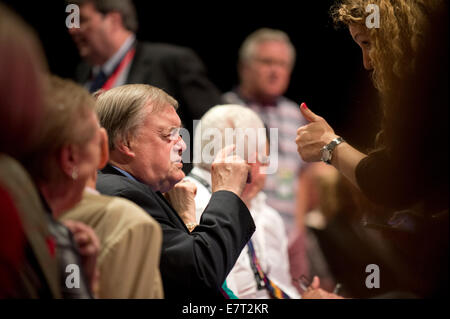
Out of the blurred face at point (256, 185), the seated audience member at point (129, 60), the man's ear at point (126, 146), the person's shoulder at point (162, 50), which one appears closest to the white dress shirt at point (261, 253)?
the blurred face at point (256, 185)

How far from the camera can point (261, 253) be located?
10.7ft

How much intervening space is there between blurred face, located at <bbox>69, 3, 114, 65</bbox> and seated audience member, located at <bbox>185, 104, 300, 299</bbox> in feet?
5.12

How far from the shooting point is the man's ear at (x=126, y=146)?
221 cm

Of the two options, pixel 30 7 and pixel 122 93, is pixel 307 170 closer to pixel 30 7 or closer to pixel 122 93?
pixel 30 7

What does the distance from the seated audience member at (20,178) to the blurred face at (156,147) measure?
690 millimetres

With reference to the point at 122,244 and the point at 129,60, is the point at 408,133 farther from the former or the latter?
the point at 129,60

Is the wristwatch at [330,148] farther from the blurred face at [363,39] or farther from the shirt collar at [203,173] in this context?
the shirt collar at [203,173]

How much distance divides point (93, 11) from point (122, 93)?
2.41 m

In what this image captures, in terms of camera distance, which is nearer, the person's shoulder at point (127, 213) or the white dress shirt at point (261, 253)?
the person's shoulder at point (127, 213)

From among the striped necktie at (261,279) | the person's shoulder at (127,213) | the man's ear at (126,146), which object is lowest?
the striped necktie at (261,279)

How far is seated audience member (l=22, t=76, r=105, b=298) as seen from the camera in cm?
159

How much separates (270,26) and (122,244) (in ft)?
12.9

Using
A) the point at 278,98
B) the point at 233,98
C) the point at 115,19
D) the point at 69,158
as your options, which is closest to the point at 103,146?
the point at 69,158

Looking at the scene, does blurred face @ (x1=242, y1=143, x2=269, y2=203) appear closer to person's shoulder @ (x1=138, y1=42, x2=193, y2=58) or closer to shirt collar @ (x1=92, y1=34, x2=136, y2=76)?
person's shoulder @ (x1=138, y1=42, x2=193, y2=58)
